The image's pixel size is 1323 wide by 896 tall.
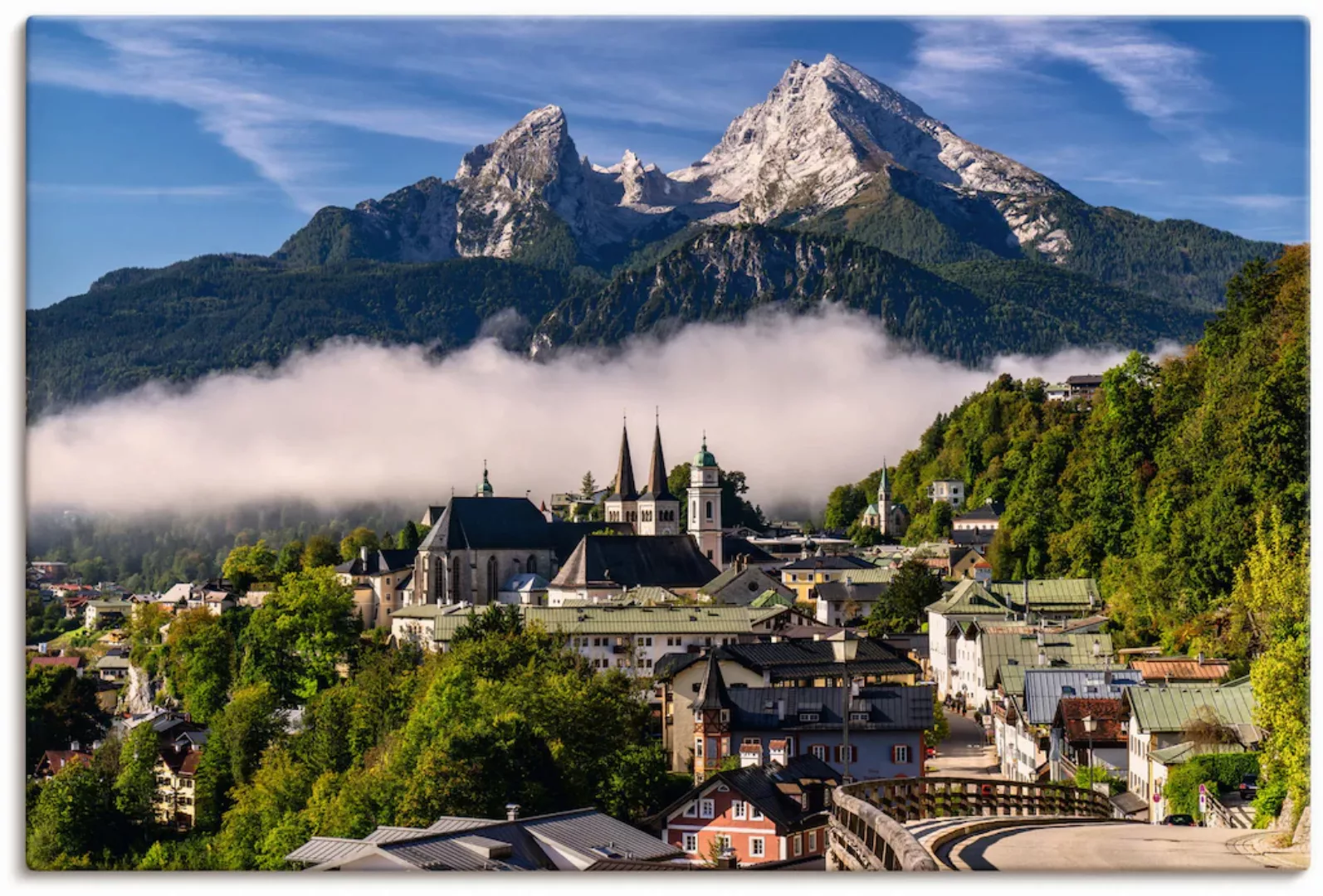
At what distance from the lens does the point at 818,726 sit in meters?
34.6

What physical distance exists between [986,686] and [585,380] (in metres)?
47.7

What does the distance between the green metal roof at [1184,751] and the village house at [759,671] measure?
349 inches

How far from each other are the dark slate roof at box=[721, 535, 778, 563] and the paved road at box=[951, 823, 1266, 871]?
6571 cm

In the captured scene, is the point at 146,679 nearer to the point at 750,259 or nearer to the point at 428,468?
the point at 428,468

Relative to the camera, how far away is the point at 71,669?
48.0 metres

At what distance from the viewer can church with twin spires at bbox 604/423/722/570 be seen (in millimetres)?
84250

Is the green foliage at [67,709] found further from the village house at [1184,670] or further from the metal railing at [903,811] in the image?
the village house at [1184,670]

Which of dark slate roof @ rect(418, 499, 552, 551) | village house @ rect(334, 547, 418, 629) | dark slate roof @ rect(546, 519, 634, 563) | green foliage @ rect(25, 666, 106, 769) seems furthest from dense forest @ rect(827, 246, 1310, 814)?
village house @ rect(334, 547, 418, 629)

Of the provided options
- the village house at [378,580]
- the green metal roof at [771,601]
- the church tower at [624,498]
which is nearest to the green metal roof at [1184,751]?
the green metal roof at [771,601]

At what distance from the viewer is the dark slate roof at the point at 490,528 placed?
253ft

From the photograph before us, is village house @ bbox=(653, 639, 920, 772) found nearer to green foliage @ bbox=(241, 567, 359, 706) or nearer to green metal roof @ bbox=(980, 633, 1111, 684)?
green metal roof @ bbox=(980, 633, 1111, 684)

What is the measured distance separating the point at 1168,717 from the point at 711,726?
9625 millimetres

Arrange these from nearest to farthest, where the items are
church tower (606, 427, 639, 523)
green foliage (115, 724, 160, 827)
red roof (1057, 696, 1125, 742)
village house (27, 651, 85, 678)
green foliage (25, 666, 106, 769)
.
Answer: red roof (1057, 696, 1125, 742) < green foliage (25, 666, 106, 769) < village house (27, 651, 85, 678) < green foliage (115, 724, 160, 827) < church tower (606, 427, 639, 523)

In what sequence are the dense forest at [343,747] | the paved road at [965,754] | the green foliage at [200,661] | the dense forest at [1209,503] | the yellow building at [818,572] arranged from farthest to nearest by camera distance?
the yellow building at [818,572]
the green foliage at [200,661]
the paved road at [965,754]
the dense forest at [343,747]
the dense forest at [1209,503]
